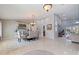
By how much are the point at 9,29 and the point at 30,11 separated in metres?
0.52

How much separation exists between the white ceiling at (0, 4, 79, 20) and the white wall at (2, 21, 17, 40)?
3.8 inches

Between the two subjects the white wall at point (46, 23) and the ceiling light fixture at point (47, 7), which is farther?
the white wall at point (46, 23)

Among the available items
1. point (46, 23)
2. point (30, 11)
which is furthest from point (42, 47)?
point (30, 11)

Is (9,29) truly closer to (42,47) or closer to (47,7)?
(42,47)

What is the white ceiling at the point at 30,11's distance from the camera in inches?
A: 74.1

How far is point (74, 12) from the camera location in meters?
1.93

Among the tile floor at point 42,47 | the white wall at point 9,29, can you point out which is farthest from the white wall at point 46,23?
the white wall at point 9,29

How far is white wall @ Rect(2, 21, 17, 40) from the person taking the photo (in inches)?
77.7

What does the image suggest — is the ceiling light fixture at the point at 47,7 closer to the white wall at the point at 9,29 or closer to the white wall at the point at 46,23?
the white wall at the point at 46,23

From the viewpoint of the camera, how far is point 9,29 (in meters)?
2.01

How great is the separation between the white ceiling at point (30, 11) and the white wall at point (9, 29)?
0.32 feet

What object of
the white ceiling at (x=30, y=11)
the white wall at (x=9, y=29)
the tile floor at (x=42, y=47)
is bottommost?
the tile floor at (x=42, y=47)

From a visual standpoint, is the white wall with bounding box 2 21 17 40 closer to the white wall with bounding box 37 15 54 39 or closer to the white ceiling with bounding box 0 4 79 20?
the white ceiling with bounding box 0 4 79 20

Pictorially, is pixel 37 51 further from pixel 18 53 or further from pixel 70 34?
pixel 70 34
